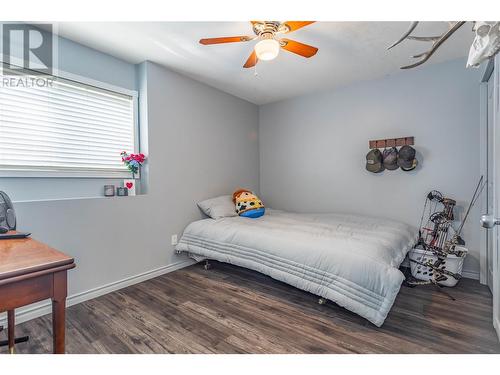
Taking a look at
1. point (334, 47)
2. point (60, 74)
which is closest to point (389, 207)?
point (334, 47)

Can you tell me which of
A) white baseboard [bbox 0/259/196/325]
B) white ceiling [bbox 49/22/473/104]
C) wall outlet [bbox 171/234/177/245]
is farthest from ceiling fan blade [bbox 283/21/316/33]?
white baseboard [bbox 0/259/196/325]

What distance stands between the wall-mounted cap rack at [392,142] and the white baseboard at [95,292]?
287cm

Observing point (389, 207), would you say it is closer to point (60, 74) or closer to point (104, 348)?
point (104, 348)

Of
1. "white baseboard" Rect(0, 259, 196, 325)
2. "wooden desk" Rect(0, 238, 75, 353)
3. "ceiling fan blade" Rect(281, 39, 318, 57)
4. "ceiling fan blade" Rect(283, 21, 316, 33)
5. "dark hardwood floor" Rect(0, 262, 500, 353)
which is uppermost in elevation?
"ceiling fan blade" Rect(283, 21, 316, 33)

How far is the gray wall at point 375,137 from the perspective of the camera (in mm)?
2803

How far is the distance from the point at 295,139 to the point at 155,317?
124 inches

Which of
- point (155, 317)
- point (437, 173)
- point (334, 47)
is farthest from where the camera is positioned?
point (437, 173)

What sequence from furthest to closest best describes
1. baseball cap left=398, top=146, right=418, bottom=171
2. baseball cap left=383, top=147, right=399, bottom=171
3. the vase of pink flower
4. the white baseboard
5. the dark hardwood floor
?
1. baseball cap left=383, top=147, right=399, bottom=171
2. baseball cap left=398, top=146, right=418, bottom=171
3. the vase of pink flower
4. the white baseboard
5. the dark hardwood floor

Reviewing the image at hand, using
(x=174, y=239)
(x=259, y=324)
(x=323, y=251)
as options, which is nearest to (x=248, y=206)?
(x=174, y=239)

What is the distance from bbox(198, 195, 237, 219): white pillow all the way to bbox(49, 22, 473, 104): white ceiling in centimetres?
163

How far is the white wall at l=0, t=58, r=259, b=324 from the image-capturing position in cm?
225

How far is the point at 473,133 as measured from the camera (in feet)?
9.00

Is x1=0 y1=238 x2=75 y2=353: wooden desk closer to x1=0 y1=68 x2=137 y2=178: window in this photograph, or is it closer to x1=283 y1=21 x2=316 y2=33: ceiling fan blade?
x1=0 y1=68 x2=137 y2=178: window

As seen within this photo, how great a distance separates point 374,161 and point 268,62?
183 cm
